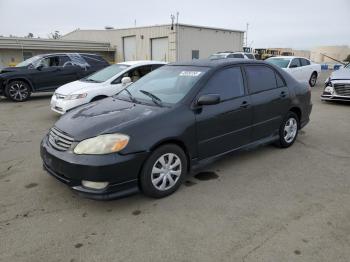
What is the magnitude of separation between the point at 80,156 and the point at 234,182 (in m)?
2.03

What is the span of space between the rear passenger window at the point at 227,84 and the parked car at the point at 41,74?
8950 mm

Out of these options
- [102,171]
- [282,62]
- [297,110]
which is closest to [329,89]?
[282,62]

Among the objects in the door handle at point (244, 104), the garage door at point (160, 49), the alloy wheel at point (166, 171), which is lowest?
the alloy wheel at point (166, 171)

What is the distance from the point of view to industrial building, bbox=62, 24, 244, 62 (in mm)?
25359

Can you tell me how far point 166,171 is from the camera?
149 inches

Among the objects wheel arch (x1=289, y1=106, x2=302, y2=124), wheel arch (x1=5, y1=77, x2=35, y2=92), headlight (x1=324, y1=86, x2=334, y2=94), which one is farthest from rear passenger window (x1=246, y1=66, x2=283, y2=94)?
wheel arch (x1=5, y1=77, x2=35, y2=92)

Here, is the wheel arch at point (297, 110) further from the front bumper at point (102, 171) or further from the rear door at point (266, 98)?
the front bumper at point (102, 171)

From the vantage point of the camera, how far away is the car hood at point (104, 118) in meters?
3.57

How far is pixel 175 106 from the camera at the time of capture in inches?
156

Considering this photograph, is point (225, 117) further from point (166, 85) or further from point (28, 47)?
point (28, 47)

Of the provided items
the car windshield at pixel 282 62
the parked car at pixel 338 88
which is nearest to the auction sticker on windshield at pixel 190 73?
the parked car at pixel 338 88

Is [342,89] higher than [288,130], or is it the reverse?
[342,89]

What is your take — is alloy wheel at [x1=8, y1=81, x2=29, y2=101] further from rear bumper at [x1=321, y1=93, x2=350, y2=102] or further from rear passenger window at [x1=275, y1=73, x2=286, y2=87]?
rear bumper at [x1=321, y1=93, x2=350, y2=102]

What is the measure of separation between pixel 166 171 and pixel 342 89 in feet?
28.3
